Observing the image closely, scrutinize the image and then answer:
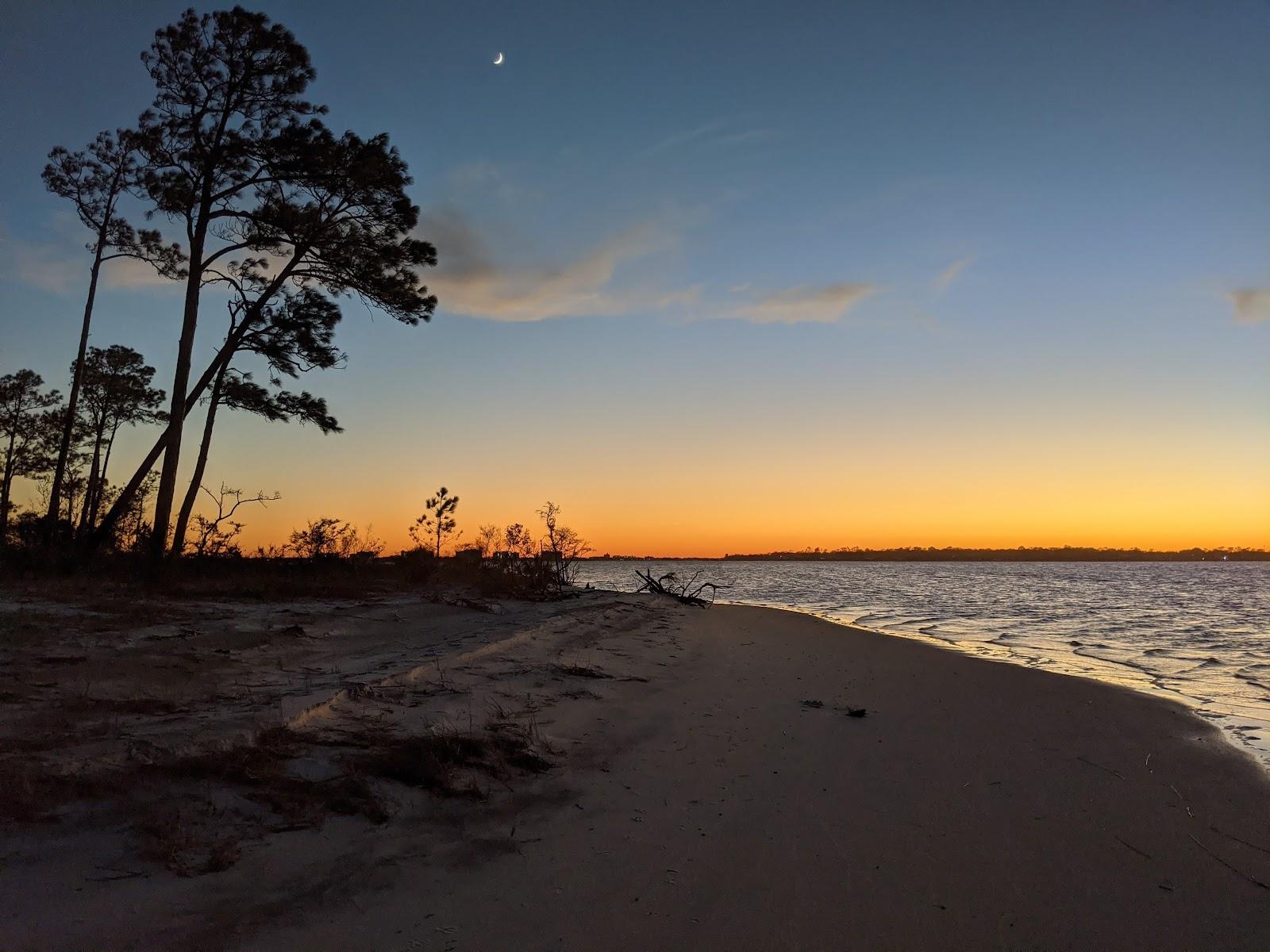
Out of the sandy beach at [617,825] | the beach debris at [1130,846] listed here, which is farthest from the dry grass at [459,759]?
the beach debris at [1130,846]

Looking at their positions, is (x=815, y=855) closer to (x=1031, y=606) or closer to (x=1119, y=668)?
(x=1119, y=668)

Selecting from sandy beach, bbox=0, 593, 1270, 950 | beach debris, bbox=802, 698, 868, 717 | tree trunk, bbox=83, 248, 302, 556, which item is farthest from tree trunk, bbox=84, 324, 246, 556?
beach debris, bbox=802, 698, 868, 717

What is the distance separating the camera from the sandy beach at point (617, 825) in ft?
9.66

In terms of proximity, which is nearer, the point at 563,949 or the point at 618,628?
the point at 563,949

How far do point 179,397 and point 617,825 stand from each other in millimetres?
15898

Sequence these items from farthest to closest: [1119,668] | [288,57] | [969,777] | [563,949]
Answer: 1. [288,57]
2. [1119,668]
3. [969,777]
4. [563,949]

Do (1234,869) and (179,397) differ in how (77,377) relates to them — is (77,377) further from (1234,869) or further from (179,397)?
(1234,869)

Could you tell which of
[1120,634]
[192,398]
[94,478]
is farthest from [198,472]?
[1120,634]

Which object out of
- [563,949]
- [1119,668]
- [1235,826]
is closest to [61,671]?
[563,949]

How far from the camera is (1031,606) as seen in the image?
89.5 ft

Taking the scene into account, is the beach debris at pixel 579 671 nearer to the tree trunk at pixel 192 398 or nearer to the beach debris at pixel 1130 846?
the beach debris at pixel 1130 846

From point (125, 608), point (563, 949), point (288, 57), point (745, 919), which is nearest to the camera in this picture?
point (563, 949)

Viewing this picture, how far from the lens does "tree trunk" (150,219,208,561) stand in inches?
583

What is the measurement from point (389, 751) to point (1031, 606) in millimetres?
29097
